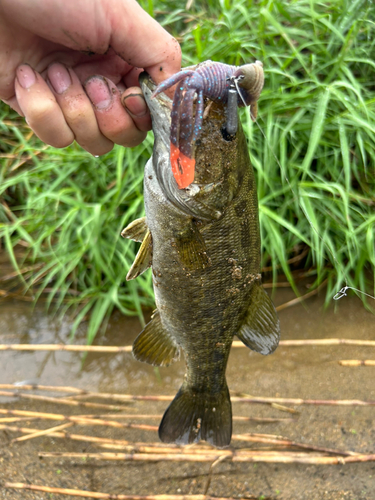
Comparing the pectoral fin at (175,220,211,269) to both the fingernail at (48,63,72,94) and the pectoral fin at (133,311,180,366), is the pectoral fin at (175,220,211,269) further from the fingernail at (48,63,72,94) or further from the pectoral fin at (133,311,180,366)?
the fingernail at (48,63,72,94)

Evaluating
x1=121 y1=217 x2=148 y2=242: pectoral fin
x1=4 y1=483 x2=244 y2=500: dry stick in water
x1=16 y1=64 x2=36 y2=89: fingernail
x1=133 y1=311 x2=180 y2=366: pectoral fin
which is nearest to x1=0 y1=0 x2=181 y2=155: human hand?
x1=16 y1=64 x2=36 y2=89: fingernail

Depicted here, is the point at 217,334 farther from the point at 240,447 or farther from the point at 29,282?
the point at 29,282

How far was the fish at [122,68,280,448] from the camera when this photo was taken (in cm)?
131

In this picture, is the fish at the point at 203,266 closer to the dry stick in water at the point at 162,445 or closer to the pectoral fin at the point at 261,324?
the pectoral fin at the point at 261,324

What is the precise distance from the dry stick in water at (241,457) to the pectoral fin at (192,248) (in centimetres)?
153

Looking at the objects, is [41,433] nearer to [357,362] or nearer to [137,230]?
[137,230]

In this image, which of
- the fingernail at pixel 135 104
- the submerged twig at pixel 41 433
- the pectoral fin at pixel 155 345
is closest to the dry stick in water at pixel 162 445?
the submerged twig at pixel 41 433

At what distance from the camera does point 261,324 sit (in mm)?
1651

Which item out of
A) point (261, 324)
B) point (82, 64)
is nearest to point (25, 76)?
point (82, 64)

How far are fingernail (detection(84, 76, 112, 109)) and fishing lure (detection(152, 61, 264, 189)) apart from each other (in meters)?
0.46

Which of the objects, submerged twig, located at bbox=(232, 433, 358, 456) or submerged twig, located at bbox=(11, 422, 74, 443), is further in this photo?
submerged twig, located at bbox=(11, 422, 74, 443)

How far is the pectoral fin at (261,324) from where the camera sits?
1629 mm

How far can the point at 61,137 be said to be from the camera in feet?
5.06

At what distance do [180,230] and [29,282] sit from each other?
8.65 feet
